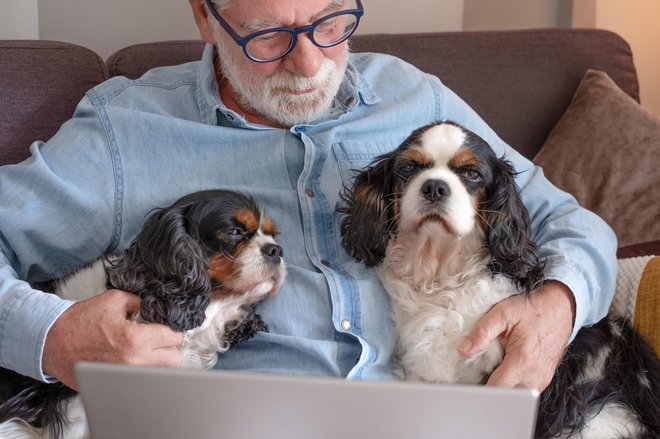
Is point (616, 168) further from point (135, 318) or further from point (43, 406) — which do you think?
point (43, 406)

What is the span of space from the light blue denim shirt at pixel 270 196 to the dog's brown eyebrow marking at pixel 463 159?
0.32 m

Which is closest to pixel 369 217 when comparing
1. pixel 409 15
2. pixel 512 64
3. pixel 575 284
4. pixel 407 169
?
pixel 407 169

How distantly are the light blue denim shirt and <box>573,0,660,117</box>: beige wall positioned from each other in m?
1.25

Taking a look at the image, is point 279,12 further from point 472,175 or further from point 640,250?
point 640,250

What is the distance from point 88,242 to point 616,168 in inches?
56.6

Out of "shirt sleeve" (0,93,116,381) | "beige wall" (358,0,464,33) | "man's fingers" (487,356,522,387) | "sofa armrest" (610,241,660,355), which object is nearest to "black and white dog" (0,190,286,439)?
"shirt sleeve" (0,93,116,381)

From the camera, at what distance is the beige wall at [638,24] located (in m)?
3.05

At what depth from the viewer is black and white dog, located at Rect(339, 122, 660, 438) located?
1706mm

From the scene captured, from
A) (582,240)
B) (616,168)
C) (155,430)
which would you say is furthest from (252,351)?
(616,168)

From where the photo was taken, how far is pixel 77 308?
5.40ft

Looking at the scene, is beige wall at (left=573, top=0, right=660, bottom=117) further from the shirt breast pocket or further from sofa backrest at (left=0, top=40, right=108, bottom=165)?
sofa backrest at (left=0, top=40, right=108, bottom=165)

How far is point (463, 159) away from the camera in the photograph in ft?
5.58

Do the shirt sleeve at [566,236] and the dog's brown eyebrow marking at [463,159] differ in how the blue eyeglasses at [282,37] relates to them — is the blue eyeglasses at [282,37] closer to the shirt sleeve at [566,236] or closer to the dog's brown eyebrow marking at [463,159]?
the shirt sleeve at [566,236]

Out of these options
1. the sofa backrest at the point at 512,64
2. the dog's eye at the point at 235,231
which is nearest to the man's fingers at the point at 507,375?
the dog's eye at the point at 235,231
